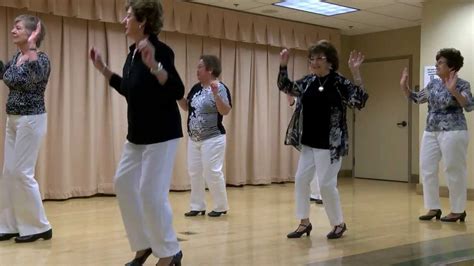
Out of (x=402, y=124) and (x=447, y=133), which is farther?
(x=402, y=124)

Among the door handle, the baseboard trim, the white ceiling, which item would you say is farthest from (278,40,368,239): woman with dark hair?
the door handle

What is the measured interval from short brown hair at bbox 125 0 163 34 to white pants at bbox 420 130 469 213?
2817 mm

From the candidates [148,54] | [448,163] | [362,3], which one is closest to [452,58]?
[448,163]

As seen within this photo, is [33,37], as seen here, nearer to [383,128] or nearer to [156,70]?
[156,70]

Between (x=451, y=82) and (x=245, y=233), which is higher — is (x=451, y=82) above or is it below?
above

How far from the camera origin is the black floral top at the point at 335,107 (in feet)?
11.6

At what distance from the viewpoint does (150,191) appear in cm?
242

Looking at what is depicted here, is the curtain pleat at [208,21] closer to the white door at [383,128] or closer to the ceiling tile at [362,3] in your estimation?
the white door at [383,128]

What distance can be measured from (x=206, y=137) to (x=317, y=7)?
11.1ft

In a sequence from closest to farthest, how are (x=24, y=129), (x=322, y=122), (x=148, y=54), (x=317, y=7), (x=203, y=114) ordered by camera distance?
(x=148, y=54) < (x=24, y=129) < (x=322, y=122) < (x=203, y=114) < (x=317, y=7)

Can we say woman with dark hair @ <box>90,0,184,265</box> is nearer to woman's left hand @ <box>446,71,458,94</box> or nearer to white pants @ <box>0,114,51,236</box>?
white pants @ <box>0,114,51,236</box>

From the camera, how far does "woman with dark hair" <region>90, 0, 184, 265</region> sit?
2.44 meters

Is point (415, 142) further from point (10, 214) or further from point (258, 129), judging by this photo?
point (10, 214)

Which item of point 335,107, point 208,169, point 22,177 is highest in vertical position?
point 335,107
